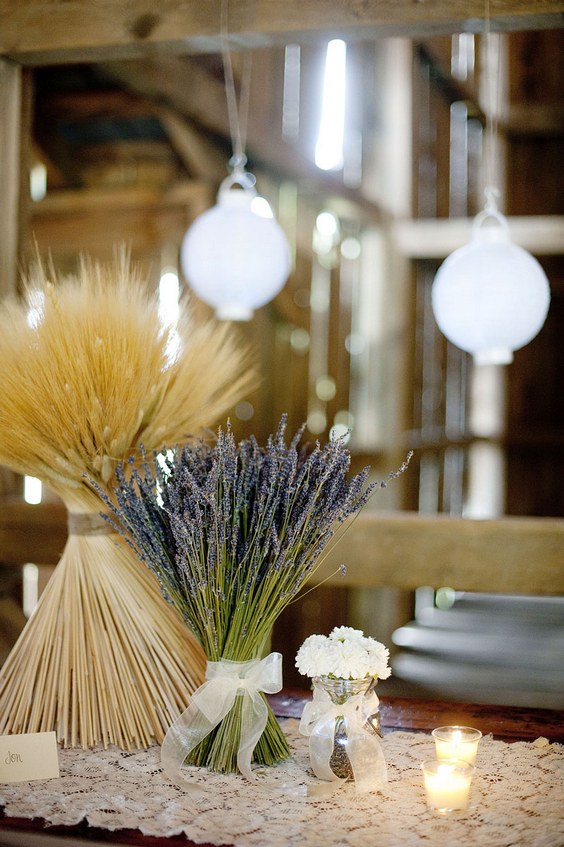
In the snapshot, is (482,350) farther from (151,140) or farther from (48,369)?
(151,140)

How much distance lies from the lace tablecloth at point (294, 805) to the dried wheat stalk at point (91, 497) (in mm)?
77

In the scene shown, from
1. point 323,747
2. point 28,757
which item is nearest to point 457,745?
point 323,747

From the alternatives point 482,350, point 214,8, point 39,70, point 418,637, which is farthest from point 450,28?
point 418,637

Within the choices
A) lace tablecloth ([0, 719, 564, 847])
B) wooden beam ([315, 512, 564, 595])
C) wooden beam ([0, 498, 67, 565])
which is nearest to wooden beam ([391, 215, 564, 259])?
wooden beam ([315, 512, 564, 595])

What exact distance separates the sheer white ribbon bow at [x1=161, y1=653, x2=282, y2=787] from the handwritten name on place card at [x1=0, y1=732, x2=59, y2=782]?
0.47 ft

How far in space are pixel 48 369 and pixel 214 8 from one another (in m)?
0.96

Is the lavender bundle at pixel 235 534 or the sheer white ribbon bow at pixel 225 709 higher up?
the lavender bundle at pixel 235 534

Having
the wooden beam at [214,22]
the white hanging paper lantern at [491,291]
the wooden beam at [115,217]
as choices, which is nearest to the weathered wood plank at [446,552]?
the white hanging paper lantern at [491,291]

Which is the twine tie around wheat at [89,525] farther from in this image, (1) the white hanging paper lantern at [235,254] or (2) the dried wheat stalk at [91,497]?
(1) the white hanging paper lantern at [235,254]

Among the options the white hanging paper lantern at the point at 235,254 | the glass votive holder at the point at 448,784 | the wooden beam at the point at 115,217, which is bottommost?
the glass votive holder at the point at 448,784

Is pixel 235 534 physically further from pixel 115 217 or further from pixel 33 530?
pixel 115 217

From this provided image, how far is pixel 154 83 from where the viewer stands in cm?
295

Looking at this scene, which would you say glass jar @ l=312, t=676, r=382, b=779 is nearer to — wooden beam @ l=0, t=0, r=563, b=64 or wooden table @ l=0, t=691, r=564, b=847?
wooden table @ l=0, t=691, r=564, b=847

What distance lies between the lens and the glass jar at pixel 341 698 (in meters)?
1.11
